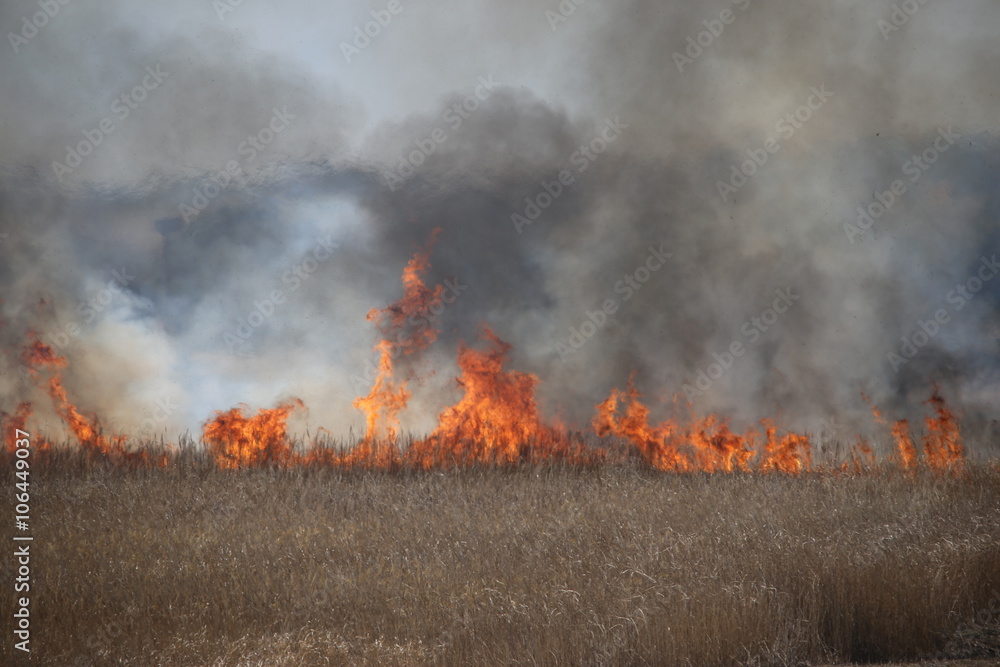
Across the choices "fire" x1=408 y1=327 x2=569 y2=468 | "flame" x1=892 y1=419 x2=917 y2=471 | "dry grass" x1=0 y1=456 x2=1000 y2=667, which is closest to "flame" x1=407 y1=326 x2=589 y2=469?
"fire" x1=408 y1=327 x2=569 y2=468

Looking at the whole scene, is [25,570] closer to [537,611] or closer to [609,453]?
[537,611]

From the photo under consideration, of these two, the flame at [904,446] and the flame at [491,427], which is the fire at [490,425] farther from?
the flame at [904,446]

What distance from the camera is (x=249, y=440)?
643 inches

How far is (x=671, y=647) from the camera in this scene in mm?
5570

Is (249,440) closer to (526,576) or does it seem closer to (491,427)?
(491,427)

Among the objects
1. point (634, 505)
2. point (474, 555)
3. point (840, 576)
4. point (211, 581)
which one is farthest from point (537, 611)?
point (634, 505)

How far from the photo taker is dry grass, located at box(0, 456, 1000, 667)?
594 centimetres

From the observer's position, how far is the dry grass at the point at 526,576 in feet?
19.5

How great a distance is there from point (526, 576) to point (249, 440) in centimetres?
1077

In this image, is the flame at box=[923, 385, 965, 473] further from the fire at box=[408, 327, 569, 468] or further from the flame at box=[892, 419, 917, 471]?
the fire at box=[408, 327, 569, 468]

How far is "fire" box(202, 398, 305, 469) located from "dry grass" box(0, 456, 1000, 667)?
3.09m

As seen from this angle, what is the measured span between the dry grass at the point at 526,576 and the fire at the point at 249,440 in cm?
309

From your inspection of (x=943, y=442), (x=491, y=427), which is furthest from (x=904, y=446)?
(x=491, y=427)

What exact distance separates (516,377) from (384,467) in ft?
15.4
